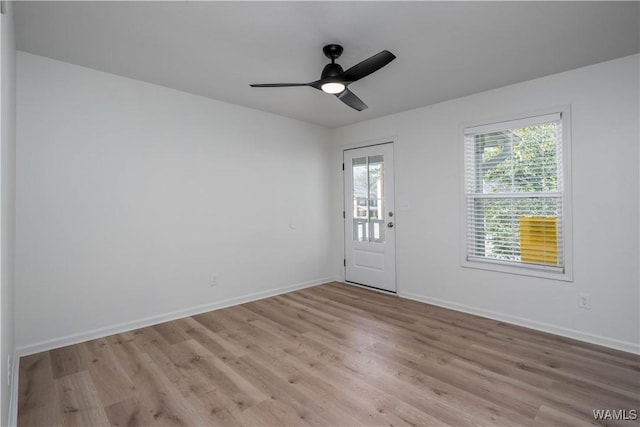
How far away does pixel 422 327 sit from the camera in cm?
327

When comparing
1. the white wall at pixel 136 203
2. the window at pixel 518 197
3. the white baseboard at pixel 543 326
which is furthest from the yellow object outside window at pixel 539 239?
the white wall at pixel 136 203

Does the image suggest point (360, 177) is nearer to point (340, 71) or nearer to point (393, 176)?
point (393, 176)

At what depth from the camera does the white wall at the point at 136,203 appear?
2.72 meters

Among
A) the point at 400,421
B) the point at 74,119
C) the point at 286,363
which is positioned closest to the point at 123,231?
the point at 74,119

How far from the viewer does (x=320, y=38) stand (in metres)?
2.45

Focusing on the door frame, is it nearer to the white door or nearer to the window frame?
the white door

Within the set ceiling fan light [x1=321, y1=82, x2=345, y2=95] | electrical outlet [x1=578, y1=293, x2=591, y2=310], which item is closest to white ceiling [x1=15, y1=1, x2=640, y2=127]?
ceiling fan light [x1=321, y1=82, x2=345, y2=95]

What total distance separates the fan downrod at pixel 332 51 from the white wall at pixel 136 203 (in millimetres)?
1815

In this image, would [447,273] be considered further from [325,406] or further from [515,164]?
[325,406]

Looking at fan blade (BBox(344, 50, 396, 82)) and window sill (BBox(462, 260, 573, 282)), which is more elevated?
fan blade (BBox(344, 50, 396, 82))

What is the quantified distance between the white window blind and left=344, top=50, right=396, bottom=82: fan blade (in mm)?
1821

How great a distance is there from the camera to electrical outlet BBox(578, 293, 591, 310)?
2937 millimetres

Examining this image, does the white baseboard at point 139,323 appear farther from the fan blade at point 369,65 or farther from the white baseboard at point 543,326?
the fan blade at point 369,65

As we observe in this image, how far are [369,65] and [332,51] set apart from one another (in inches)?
14.6
